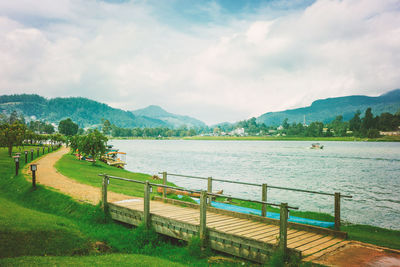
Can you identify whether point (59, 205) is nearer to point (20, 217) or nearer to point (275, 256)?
point (20, 217)

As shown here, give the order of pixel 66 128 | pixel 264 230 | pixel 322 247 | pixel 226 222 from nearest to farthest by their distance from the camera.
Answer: pixel 322 247 → pixel 264 230 → pixel 226 222 → pixel 66 128

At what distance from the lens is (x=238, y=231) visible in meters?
8.95

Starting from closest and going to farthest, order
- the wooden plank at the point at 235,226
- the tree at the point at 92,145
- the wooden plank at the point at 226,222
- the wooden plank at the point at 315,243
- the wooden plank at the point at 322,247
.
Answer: the wooden plank at the point at 322,247 < the wooden plank at the point at 315,243 < the wooden plank at the point at 235,226 < the wooden plank at the point at 226,222 < the tree at the point at 92,145

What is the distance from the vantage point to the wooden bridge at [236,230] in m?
7.71

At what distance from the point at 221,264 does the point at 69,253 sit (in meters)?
4.84

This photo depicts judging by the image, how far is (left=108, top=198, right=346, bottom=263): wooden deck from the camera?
792cm

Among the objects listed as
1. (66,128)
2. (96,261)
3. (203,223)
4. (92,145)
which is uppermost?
(66,128)

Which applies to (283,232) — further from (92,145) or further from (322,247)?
(92,145)

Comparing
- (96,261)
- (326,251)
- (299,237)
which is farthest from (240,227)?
Result: (96,261)

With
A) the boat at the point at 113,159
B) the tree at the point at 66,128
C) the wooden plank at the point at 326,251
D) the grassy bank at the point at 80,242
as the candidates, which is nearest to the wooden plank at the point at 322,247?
the wooden plank at the point at 326,251

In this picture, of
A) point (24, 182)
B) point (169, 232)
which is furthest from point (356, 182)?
point (24, 182)

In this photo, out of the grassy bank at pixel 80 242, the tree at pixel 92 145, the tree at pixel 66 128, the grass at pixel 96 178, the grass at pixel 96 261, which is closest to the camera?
the grass at pixel 96 261

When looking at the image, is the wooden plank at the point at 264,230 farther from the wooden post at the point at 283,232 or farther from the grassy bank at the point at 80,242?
the grassy bank at the point at 80,242

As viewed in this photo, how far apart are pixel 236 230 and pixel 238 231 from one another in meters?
0.12
